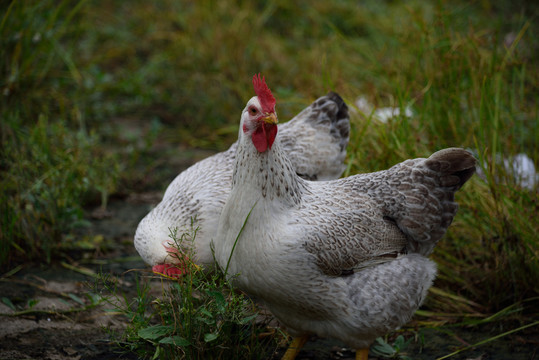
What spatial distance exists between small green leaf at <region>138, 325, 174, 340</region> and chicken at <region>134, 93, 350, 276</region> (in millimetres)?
354

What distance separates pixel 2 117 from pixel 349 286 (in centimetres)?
337

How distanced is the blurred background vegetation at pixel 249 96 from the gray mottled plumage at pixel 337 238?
0.54m

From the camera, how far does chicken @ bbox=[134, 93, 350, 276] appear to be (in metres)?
3.26

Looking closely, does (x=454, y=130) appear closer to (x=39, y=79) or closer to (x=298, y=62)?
(x=298, y=62)

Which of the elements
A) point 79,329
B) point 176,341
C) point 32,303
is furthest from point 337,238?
point 32,303

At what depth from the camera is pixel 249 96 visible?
236 inches

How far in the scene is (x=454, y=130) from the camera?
429cm

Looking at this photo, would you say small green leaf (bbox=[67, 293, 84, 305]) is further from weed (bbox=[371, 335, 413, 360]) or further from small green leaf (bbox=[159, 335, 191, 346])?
weed (bbox=[371, 335, 413, 360])

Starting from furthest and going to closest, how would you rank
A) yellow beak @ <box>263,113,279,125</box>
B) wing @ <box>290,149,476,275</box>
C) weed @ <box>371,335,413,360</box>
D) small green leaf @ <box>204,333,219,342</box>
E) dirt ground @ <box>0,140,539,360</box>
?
1. weed @ <box>371,335,413,360</box>
2. dirt ground @ <box>0,140,539,360</box>
3. wing @ <box>290,149,476,275</box>
4. yellow beak @ <box>263,113,279,125</box>
5. small green leaf @ <box>204,333,219,342</box>

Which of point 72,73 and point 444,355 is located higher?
point 72,73

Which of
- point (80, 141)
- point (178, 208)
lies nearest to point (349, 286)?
point (178, 208)

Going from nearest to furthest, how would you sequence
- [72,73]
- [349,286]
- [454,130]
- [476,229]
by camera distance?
1. [349,286]
2. [476,229]
3. [454,130]
4. [72,73]

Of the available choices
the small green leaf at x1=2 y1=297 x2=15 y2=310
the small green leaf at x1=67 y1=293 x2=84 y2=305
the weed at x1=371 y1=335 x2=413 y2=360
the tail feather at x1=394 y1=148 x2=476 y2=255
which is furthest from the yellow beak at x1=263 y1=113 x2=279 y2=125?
the small green leaf at x1=2 y1=297 x2=15 y2=310

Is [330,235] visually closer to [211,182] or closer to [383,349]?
[383,349]
